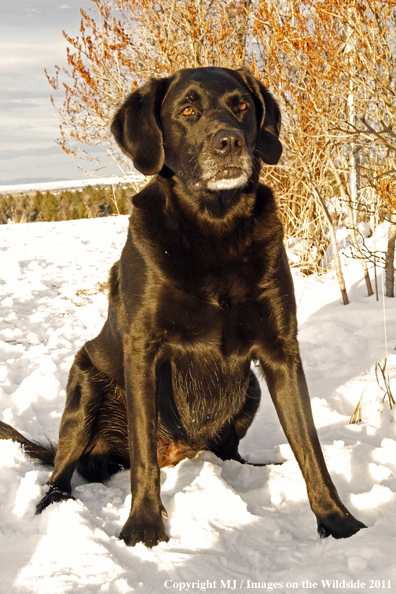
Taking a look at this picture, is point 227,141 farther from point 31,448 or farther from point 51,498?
point 31,448

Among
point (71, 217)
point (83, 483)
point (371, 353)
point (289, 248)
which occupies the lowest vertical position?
point (71, 217)

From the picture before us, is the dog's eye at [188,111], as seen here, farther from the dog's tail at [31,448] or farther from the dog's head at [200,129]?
the dog's tail at [31,448]

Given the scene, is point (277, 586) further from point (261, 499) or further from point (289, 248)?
point (289, 248)

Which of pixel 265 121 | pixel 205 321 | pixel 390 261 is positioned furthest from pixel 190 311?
pixel 390 261

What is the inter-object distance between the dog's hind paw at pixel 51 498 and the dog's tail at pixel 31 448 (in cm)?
33

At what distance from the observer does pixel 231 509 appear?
2055 millimetres

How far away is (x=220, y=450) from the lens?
2.70m

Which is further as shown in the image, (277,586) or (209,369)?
(209,369)

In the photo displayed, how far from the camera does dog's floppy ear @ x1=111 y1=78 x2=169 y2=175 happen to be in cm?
235

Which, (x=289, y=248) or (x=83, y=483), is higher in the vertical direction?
(x=83, y=483)

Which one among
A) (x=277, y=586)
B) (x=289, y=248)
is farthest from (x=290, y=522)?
(x=289, y=248)

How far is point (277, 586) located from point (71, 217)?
16011 millimetres

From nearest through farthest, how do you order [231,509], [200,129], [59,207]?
[231,509] < [200,129] < [59,207]

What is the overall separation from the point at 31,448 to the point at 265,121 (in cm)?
195
